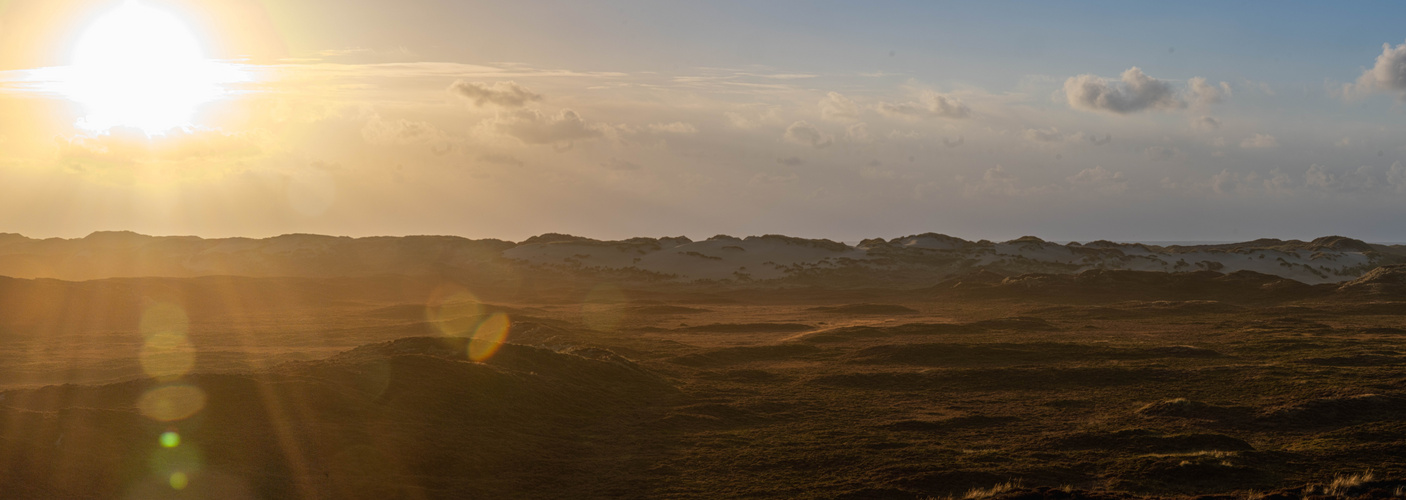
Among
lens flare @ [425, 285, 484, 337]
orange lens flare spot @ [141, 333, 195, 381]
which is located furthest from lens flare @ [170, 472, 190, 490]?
lens flare @ [425, 285, 484, 337]

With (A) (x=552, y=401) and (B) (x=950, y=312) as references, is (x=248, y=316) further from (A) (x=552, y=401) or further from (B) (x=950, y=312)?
(B) (x=950, y=312)

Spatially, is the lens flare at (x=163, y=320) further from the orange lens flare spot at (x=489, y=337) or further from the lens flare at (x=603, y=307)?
the lens flare at (x=603, y=307)

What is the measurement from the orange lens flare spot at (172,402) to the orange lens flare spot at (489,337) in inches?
393

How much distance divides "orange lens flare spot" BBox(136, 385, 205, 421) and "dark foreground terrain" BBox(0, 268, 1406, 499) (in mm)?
77

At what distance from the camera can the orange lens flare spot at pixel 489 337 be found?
28.5m

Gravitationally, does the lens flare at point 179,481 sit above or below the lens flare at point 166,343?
below

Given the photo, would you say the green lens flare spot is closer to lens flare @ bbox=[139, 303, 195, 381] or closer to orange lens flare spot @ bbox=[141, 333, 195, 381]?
lens flare @ bbox=[139, 303, 195, 381]

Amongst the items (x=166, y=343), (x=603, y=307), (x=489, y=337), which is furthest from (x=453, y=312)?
(x=166, y=343)

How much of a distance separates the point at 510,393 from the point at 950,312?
4446 cm

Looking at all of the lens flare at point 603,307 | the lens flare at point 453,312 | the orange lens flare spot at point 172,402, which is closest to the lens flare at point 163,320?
the lens flare at point 453,312

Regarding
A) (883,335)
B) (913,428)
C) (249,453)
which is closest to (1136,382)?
(913,428)

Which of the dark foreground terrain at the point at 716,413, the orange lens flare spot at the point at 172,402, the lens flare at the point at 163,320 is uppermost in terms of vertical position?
the lens flare at the point at 163,320

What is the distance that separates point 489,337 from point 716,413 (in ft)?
73.2

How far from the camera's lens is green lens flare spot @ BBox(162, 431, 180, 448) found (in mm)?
15394
